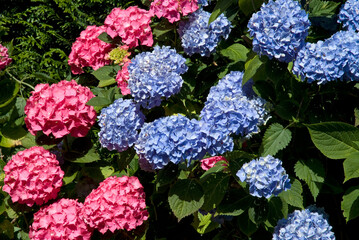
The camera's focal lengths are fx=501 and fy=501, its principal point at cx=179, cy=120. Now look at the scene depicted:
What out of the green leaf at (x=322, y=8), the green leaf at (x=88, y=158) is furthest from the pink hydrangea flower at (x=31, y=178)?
the green leaf at (x=322, y=8)

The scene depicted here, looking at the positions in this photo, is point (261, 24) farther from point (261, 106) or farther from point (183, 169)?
point (183, 169)

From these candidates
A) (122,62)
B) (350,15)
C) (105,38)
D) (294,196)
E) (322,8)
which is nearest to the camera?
(294,196)

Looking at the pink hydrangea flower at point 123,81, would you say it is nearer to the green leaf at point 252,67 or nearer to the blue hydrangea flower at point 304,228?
the green leaf at point 252,67

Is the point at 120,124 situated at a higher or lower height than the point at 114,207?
higher

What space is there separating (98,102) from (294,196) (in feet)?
A: 3.71

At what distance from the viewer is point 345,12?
2416 millimetres

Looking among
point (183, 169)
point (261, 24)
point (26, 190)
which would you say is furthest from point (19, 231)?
point (261, 24)

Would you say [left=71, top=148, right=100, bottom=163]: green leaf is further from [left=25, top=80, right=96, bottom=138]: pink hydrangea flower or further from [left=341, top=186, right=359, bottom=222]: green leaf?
[left=341, top=186, right=359, bottom=222]: green leaf

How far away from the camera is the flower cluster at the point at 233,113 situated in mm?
2139

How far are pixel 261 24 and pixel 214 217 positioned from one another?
102 cm

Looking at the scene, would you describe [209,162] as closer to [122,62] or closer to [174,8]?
[122,62]

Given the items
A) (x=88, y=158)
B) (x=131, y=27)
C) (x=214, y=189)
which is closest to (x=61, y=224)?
(x=88, y=158)

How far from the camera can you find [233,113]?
214 cm

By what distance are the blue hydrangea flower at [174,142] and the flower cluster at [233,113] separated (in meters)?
0.09
